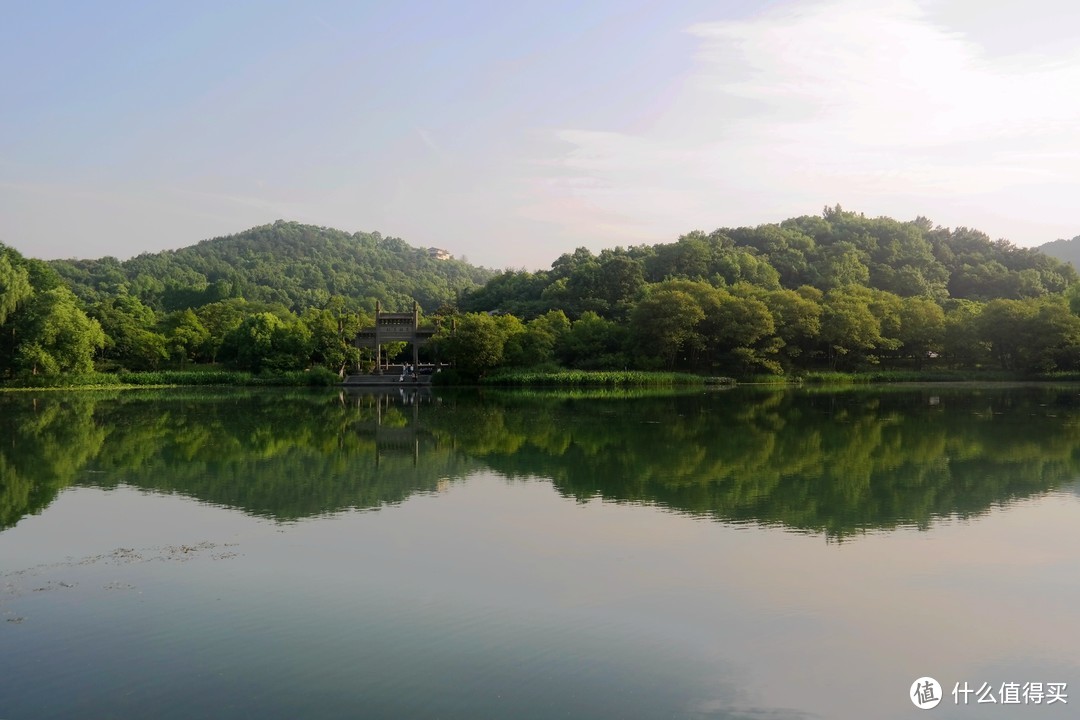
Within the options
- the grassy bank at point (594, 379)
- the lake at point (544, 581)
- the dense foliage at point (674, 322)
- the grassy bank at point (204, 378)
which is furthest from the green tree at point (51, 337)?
the lake at point (544, 581)

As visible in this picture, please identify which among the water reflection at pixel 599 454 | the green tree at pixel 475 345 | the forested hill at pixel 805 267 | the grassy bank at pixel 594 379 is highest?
the forested hill at pixel 805 267

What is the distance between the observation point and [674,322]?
150 feet

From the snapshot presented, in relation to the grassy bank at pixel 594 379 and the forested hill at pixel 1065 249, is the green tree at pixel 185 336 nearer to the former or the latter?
the grassy bank at pixel 594 379

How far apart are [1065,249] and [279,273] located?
104m

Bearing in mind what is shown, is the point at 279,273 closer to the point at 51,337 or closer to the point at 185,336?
the point at 185,336

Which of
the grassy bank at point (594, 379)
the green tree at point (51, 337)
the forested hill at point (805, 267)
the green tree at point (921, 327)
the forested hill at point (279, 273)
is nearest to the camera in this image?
the green tree at point (51, 337)

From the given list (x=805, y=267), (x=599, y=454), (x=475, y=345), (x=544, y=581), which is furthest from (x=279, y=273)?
(x=544, y=581)

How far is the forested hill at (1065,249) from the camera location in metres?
107

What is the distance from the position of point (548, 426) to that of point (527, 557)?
14166mm

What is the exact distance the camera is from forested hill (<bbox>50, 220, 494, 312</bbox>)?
89.0m

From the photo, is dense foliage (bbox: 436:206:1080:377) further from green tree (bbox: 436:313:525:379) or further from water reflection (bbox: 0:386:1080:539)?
water reflection (bbox: 0:386:1080:539)

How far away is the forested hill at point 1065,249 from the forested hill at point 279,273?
76952 mm

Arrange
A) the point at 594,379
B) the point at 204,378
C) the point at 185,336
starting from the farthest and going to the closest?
the point at 185,336 → the point at 204,378 → the point at 594,379

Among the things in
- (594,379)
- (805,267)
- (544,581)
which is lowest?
(544,581)
